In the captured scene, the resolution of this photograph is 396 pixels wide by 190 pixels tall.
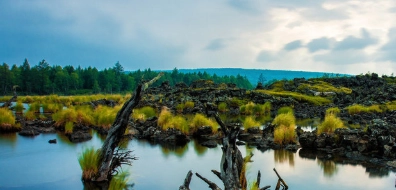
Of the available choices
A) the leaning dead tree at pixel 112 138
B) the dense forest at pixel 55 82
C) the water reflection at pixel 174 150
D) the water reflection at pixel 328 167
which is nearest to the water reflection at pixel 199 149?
the water reflection at pixel 174 150

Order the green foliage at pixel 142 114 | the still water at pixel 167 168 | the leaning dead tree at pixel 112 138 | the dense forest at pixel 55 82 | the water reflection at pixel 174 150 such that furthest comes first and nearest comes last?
1. the dense forest at pixel 55 82
2. the green foliage at pixel 142 114
3. the water reflection at pixel 174 150
4. the still water at pixel 167 168
5. the leaning dead tree at pixel 112 138

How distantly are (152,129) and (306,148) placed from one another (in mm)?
11215

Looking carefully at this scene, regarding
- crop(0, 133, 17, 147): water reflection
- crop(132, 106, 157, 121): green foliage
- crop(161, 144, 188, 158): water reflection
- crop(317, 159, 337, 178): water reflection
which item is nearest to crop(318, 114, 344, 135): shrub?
crop(317, 159, 337, 178): water reflection

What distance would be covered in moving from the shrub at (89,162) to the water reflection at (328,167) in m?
10.7

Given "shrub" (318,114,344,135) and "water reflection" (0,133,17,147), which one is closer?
"water reflection" (0,133,17,147)

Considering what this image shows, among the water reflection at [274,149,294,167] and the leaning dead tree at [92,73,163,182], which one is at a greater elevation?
the leaning dead tree at [92,73,163,182]

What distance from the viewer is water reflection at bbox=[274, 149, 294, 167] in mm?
20533

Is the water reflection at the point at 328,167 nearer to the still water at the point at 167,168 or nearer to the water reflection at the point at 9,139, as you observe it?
the still water at the point at 167,168

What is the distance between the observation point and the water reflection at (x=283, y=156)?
20.5m

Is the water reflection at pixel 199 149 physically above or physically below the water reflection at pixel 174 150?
above

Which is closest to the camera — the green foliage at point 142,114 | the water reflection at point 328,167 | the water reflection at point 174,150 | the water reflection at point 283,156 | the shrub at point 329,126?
the water reflection at point 328,167

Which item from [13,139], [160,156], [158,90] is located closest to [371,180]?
[160,156]

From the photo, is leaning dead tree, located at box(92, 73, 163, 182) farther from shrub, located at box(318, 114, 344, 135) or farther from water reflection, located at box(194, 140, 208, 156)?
shrub, located at box(318, 114, 344, 135)

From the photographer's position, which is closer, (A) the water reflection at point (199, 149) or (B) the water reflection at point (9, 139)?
(A) the water reflection at point (199, 149)
